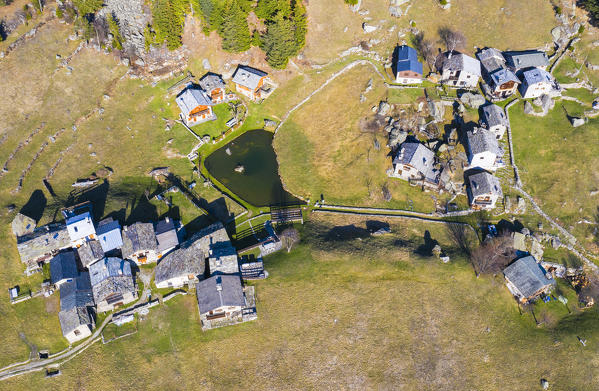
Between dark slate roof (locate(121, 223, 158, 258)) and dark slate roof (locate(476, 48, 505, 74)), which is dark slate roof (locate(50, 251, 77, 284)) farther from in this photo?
dark slate roof (locate(476, 48, 505, 74))

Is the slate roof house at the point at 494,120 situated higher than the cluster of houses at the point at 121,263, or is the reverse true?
the slate roof house at the point at 494,120

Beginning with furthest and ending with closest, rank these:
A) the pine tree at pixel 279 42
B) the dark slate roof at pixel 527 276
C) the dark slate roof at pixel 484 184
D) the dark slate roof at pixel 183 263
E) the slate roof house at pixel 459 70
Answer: the pine tree at pixel 279 42 → the slate roof house at pixel 459 70 → the dark slate roof at pixel 484 184 → the dark slate roof at pixel 527 276 → the dark slate roof at pixel 183 263

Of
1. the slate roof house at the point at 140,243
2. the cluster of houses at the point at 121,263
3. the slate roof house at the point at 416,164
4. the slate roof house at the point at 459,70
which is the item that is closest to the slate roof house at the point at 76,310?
the cluster of houses at the point at 121,263

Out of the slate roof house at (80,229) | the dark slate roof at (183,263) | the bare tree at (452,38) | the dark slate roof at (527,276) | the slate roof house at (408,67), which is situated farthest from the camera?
the bare tree at (452,38)

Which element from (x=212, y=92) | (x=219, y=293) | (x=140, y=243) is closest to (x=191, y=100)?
(x=212, y=92)

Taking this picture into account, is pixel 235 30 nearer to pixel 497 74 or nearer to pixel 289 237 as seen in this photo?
pixel 289 237

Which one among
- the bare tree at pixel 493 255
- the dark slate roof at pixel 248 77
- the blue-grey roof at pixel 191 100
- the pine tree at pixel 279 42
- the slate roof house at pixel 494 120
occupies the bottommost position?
the bare tree at pixel 493 255

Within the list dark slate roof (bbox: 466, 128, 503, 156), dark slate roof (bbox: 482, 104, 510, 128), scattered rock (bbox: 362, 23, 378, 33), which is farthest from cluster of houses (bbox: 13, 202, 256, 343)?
scattered rock (bbox: 362, 23, 378, 33)

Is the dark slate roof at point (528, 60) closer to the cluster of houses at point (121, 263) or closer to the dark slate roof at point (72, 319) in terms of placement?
the cluster of houses at point (121, 263)
